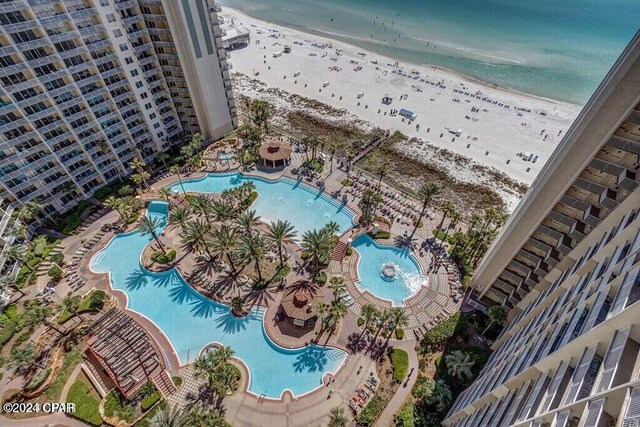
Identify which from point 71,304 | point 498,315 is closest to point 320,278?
point 498,315

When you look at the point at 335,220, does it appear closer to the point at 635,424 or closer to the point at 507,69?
the point at 635,424

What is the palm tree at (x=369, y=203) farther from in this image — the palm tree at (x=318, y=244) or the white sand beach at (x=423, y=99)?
the white sand beach at (x=423, y=99)

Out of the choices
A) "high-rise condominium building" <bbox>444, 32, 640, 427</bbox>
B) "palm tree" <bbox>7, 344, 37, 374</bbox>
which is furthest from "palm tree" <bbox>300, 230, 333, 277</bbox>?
"palm tree" <bbox>7, 344, 37, 374</bbox>

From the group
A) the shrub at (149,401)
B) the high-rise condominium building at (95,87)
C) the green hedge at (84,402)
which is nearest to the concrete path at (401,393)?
the shrub at (149,401)

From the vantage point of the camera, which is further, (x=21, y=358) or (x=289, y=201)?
(x=289, y=201)

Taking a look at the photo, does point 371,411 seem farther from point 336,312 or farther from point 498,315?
point 498,315

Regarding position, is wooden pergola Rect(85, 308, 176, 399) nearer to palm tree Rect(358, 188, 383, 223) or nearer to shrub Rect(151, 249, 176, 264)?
shrub Rect(151, 249, 176, 264)
